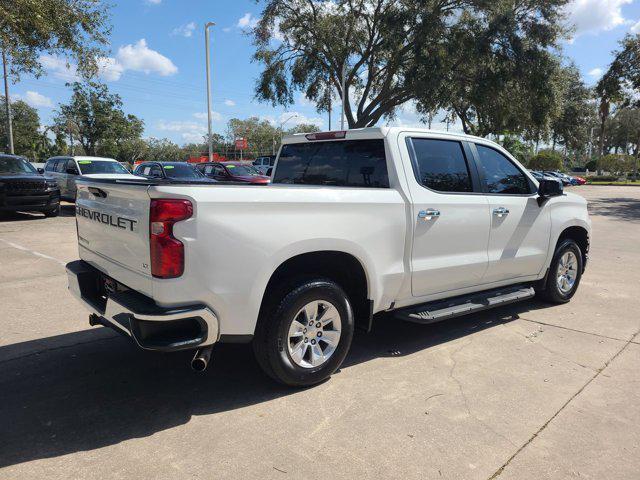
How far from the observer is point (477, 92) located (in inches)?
870

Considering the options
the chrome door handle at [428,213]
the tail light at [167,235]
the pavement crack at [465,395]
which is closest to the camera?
the tail light at [167,235]

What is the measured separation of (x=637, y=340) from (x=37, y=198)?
44.4 feet

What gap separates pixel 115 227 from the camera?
10.8 feet

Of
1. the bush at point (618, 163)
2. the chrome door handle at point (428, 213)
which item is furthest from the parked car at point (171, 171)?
the bush at point (618, 163)

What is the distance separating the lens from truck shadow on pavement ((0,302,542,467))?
297 centimetres

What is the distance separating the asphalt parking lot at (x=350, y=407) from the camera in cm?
272

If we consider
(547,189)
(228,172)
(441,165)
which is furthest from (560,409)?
(228,172)

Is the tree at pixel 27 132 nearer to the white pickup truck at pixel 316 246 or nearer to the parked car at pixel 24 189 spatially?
the parked car at pixel 24 189

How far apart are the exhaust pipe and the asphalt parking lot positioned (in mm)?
401

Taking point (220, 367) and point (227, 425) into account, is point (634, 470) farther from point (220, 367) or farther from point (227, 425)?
point (220, 367)

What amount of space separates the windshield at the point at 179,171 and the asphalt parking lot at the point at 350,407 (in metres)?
11.0

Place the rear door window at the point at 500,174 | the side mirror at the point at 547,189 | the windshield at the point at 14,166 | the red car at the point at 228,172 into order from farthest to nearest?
the red car at the point at 228,172 < the windshield at the point at 14,166 < the side mirror at the point at 547,189 < the rear door window at the point at 500,174

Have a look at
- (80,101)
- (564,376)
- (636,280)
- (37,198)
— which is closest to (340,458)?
(564,376)

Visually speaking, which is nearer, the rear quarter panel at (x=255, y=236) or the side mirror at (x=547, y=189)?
the rear quarter panel at (x=255, y=236)
